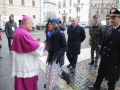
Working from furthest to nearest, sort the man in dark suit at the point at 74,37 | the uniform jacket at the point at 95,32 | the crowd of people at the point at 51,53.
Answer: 1. the uniform jacket at the point at 95,32
2. the man in dark suit at the point at 74,37
3. the crowd of people at the point at 51,53

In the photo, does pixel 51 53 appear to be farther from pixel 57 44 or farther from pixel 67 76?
pixel 67 76

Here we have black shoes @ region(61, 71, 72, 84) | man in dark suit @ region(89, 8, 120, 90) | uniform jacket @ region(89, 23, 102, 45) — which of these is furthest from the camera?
uniform jacket @ region(89, 23, 102, 45)

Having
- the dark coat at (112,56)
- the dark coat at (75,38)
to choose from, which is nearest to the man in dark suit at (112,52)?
the dark coat at (112,56)

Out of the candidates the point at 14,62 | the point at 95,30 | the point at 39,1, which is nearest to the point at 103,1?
the point at 39,1

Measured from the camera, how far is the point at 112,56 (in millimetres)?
2873

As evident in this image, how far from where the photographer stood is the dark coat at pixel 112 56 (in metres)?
2.79

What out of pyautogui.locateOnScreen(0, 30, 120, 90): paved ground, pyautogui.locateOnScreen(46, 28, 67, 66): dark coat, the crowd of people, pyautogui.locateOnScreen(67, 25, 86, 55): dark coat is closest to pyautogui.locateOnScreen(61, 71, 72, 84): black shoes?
the crowd of people

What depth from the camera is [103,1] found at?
4834 cm

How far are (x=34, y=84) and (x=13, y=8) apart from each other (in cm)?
3240

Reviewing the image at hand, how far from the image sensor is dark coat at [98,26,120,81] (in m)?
2.79

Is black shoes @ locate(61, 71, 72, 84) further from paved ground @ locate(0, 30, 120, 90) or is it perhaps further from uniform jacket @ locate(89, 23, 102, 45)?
uniform jacket @ locate(89, 23, 102, 45)

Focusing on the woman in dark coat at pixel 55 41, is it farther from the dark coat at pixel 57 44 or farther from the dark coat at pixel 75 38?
the dark coat at pixel 75 38

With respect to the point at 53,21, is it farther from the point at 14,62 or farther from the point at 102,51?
the point at 102,51

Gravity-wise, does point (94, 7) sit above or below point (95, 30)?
above
